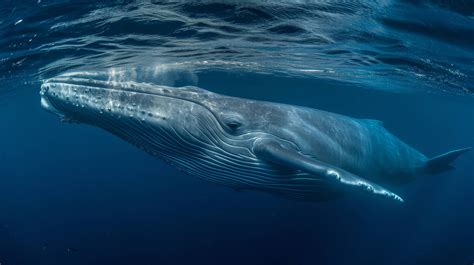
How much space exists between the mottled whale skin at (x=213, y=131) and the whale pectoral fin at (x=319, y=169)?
0.02 m

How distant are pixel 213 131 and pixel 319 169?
1.88m

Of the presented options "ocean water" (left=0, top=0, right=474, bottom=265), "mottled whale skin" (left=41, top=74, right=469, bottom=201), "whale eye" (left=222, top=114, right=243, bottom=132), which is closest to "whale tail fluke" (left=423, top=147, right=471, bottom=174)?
"ocean water" (left=0, top=0, right=474, bottom=265)

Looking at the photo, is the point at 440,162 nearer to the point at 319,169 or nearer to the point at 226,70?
the point at 319,169

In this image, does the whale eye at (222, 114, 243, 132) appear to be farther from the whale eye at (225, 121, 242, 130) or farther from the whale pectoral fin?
the whale pectoral fin

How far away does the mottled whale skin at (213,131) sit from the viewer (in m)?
5.33

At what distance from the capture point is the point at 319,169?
4496 mm

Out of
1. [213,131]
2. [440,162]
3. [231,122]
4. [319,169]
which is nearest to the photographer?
[319,169]

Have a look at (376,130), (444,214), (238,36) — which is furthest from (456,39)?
(444,214)

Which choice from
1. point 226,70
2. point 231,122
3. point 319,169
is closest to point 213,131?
point 231,122

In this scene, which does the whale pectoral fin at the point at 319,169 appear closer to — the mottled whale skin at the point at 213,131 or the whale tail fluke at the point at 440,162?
the mottled whale skin at the point at 213,131

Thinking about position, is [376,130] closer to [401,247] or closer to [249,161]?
[249,161]

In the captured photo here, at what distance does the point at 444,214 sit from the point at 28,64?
33.4 metres

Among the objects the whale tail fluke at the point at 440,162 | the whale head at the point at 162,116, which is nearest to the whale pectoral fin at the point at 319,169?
the whale head at the point at 162,116

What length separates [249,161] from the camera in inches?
219
